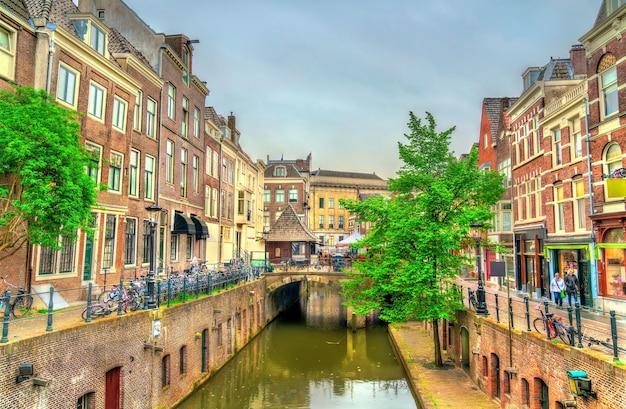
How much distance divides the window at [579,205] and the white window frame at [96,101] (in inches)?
820

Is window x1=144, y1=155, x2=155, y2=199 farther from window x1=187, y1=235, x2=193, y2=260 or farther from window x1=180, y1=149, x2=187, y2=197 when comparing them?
window x1=187, y1=235, x2=193, y2=260

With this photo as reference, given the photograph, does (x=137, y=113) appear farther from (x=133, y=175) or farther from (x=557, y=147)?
(x=557, y=147)

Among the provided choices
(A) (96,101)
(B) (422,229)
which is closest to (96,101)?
(A) (96,101)

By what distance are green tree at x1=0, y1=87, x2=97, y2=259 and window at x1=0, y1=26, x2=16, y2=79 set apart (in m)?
2.70

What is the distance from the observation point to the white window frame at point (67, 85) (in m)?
15.8

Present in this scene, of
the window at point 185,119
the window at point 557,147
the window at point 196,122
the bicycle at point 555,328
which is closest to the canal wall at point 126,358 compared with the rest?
the window at point 185,119

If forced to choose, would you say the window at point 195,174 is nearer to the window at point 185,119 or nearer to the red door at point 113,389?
the window at point 185,119

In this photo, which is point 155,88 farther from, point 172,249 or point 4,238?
point 4,238

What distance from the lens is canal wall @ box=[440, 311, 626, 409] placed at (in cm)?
884

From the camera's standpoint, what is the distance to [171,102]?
83.1ft

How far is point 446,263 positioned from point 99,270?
14245 mm

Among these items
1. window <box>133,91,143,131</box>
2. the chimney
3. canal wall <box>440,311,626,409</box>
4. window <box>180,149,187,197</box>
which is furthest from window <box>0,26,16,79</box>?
the chimney

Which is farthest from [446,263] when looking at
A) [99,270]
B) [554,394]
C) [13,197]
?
[13,197]

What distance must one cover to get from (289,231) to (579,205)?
2541 cm
